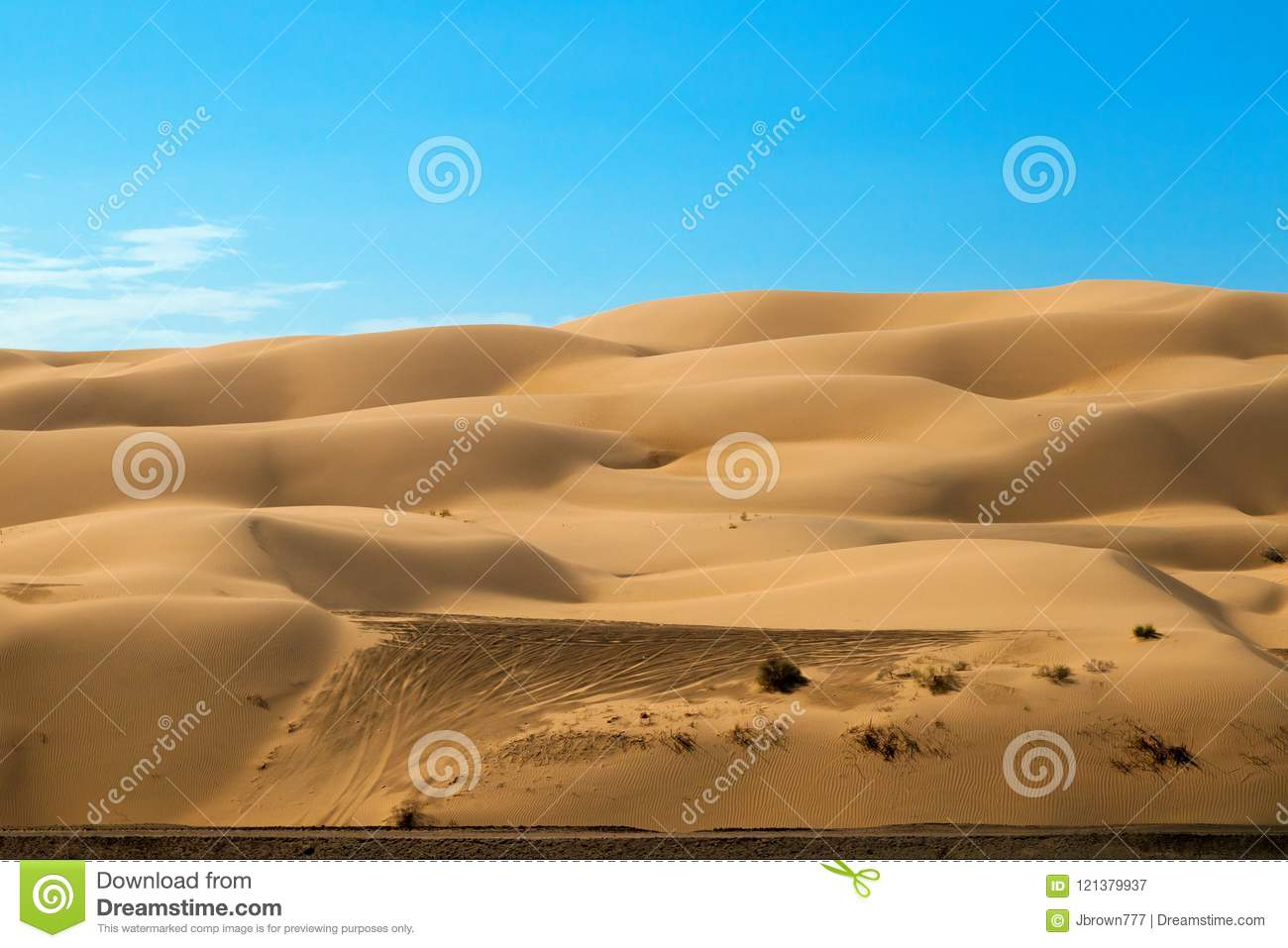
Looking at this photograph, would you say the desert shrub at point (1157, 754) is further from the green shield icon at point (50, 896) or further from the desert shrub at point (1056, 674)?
the green shield icon at point (50, 896)

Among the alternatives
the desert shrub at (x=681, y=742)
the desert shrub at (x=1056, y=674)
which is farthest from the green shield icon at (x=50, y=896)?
the desert shrub at (x=1056, y=674)

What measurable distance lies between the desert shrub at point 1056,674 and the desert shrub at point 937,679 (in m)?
1.04

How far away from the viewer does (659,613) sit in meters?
20.6

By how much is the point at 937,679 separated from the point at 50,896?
1009 cm

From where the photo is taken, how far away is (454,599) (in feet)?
70.7

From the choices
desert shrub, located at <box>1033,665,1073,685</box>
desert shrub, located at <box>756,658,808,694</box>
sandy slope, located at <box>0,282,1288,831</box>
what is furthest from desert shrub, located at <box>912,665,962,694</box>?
desert shrub, located at <box>756,658,808,694</box>

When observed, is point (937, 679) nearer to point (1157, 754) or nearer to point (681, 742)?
point (1157, 754)

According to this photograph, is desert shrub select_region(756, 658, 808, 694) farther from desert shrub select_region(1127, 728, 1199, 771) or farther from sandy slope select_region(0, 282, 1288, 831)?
desert shrub select_region(1127, 728, 1199, 771)

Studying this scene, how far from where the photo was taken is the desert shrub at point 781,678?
1459 cm

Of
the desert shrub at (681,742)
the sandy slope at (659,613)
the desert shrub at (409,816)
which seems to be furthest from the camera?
the desert shrub at (681,742)

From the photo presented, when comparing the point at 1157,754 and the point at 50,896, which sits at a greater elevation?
the point at 1157,754

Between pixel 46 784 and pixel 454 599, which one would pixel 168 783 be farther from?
pixel 454 599

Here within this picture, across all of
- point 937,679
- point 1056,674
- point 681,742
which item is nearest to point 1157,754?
point 1056,674

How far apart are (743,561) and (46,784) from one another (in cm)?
1660
